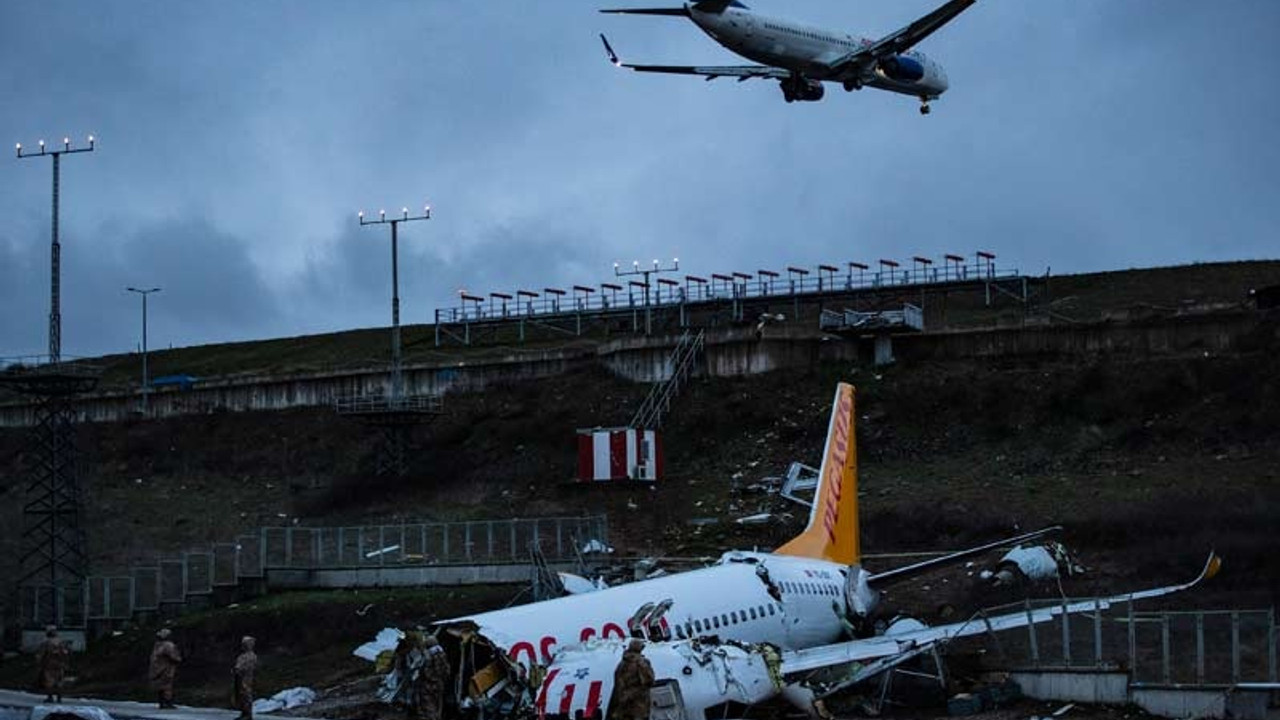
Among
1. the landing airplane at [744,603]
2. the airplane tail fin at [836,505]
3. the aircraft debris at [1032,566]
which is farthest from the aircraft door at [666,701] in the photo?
the aircraft debris at [1032,566]

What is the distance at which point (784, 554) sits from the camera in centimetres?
3341

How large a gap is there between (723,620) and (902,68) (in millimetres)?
34724

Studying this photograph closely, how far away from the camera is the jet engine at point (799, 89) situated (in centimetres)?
5366

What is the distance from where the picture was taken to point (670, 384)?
7350 cm

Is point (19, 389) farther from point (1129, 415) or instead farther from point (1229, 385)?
point (1229, 385)

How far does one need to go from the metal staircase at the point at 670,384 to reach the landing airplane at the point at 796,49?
19.6 metres

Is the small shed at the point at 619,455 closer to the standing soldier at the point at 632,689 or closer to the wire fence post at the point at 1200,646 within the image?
the wire fence post at the point at 1200,646

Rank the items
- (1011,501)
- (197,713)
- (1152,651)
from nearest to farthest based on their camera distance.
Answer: (1152,651) → (197,713) → (1011,501)

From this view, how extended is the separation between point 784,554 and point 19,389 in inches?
1197

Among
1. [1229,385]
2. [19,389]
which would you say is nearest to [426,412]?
[19,389]

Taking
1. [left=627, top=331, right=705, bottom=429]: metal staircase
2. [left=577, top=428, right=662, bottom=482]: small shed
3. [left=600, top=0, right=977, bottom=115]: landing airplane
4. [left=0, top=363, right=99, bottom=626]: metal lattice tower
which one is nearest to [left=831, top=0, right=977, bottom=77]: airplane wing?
[left=600, top=0, right=977, bottom=115]: landing airplane

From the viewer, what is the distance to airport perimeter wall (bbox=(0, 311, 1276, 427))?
69.1 meters

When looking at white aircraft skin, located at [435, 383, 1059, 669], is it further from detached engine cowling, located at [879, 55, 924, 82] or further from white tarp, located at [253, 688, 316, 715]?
detached engine cowling, located at [879, 55, 924, 82]

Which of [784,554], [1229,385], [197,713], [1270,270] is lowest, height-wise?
[197,713]
